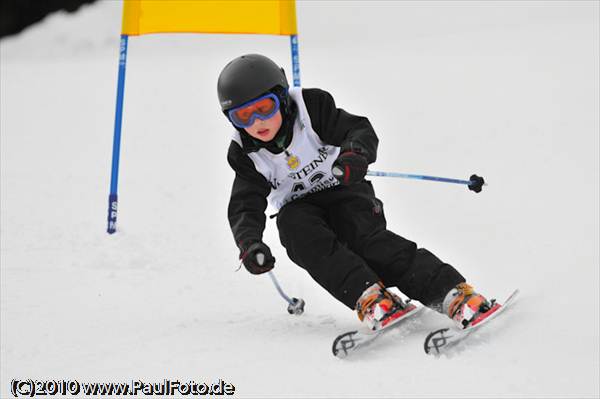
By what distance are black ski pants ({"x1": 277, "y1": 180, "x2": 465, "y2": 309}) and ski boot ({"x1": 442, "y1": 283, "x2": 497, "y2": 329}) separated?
0.16ft

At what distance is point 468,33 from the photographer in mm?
10906

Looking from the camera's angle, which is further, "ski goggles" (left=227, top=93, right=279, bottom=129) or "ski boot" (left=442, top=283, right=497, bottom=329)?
"ski goggles" (left=227, top=93, right=279, bottom=129)

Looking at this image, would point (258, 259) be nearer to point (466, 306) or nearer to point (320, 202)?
point (320, 202)

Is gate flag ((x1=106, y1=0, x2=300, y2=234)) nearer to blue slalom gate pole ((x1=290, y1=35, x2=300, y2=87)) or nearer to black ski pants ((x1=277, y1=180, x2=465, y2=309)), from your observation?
blue slalom gate pole ((x1=290, y1=35, x2=300, y2=87))

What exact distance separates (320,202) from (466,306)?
35.7 inches

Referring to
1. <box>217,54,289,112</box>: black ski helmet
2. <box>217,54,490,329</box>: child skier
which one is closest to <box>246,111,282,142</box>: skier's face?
<box>217,54,490,329</box>: child skier

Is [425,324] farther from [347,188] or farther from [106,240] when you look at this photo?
[106,240]

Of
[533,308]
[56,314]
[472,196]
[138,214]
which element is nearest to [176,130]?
[138,214]

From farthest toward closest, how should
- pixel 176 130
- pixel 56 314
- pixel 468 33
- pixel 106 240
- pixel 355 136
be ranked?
pixel 468 33 < pixel 176 130 < pixel 106 240 < pixel 56 314 < pixel 355 136

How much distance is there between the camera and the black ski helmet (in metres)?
2.93

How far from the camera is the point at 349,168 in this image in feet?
9.02

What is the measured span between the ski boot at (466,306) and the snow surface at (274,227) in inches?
3.9

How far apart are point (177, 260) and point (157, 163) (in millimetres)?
2673

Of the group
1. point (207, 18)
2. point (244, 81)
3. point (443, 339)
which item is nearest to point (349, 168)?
point (244, 81)
